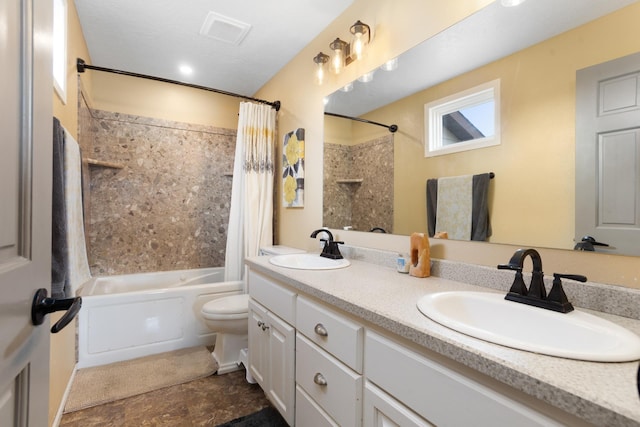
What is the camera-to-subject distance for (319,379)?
3.77ft

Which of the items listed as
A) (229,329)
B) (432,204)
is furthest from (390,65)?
(229,329)

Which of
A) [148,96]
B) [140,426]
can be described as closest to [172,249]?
[148,96]

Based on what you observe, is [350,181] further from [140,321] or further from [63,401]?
[63,401]

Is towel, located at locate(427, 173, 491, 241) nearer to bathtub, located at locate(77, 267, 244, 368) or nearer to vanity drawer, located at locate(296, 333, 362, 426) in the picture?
vanity drawer, located at locate(296, 333, 362, 426)

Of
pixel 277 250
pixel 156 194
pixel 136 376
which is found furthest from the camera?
pixel 156 194

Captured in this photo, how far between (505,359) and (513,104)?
3.17 feet

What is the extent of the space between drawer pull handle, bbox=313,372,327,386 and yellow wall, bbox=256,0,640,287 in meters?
0.75

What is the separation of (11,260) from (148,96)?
312cm

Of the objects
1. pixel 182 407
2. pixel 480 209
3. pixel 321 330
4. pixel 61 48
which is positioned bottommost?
pixel 182 407

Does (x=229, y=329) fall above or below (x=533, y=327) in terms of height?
below

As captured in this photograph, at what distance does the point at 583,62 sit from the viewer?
3.11 feet

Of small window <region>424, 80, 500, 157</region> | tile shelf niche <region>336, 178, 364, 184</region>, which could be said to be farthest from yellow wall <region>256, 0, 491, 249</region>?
small window <region>424, 80, 500, 157</region>

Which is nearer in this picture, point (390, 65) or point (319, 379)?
point (319, 379)

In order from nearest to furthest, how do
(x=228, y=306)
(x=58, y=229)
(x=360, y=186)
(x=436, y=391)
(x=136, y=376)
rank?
(x=436, y=391), (x=58, y=229), (x=360, y=186), (x=136, y=376), (x=228, y=306)
